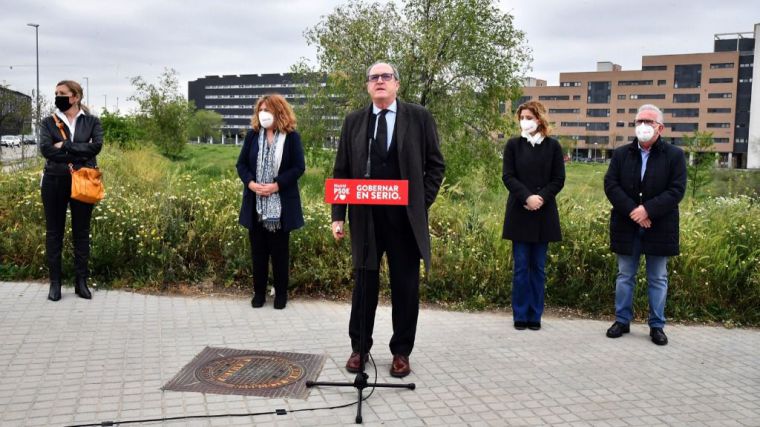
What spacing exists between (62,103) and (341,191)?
4082mm

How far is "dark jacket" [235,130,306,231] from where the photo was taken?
7031 mm

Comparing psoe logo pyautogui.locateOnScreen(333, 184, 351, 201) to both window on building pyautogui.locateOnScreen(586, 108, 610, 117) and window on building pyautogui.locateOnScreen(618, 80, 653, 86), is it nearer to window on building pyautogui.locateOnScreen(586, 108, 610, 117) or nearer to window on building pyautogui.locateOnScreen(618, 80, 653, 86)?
window on building pyautogui.locateOnScreen(618, 80, 653, 86)

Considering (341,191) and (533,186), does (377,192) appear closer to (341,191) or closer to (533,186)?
(341,191)

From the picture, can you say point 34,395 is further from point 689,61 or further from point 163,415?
point 689,61

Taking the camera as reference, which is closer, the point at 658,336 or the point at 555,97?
the point at 658,336

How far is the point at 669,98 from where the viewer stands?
395 feet

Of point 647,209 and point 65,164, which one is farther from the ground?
point 65,164

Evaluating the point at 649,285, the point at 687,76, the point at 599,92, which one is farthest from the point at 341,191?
the point at 599,92

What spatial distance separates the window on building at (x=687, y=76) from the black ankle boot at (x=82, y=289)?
126 m

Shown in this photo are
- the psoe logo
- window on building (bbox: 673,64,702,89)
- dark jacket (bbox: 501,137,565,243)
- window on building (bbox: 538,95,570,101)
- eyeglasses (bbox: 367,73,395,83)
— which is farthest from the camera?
window on building (bbox: 538,95,570,101)

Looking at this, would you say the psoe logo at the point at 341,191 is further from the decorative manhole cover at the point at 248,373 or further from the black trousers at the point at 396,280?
the decorative manhole cover at the point at 248,373

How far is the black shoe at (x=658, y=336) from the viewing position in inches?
247

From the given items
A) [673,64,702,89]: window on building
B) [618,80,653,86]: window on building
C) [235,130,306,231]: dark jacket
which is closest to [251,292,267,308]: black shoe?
[235,130,306,231]: dark jacket

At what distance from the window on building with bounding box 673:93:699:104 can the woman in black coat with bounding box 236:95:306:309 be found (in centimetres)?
12465
